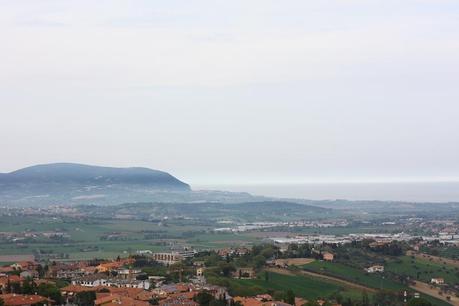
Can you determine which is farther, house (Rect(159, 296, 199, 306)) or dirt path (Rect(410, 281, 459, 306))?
dirt path (Rect(410, 281, 459, 306))

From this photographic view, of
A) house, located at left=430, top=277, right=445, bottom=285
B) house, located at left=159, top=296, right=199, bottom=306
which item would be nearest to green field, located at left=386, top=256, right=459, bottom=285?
house, located at left=430, top=277, right=445, bottom=285

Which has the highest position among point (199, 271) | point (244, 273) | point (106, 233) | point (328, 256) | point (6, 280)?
point (106, 233)

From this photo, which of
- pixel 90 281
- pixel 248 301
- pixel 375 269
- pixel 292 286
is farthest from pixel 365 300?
pixel 375 269

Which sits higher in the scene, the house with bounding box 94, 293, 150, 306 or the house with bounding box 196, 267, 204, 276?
the house with bounding box 196, 267, 204, 276

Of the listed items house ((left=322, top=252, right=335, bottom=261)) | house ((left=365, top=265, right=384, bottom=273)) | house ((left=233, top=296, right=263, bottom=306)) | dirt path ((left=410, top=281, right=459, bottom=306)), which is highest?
house ((left=322, top=252, right=335, bottom=261))

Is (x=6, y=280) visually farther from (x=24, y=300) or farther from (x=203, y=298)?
(x=203, y=298)

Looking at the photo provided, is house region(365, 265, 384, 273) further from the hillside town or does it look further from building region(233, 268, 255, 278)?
building region(233, 268, 255, 278)

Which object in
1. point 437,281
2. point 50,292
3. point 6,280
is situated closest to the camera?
point 50,292
